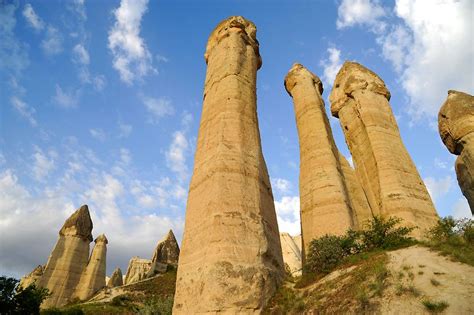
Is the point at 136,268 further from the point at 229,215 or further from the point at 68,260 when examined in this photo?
the point at 229,215

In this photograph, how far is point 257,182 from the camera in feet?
33.9

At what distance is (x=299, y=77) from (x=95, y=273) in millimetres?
27914

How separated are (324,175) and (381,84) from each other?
32.2ft

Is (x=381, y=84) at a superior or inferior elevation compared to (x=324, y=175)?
superior

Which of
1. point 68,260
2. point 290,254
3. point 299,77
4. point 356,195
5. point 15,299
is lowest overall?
point 15,299

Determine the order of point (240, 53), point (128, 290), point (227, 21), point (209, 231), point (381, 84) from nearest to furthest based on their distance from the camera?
1. point (209, 231)
2. point (240, 53)
3. point (227, 21)
4. point (381, 84)
5. point (128, 290)

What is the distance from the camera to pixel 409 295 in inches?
244

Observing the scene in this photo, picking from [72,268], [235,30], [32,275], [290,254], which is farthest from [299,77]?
[32,275]

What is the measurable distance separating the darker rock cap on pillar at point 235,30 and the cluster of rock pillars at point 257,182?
0.07 metres

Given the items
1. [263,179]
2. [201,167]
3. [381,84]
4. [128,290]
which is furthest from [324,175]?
[128,290]

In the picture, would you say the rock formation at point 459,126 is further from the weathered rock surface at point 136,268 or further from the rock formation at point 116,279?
the rock formation at point 116,279

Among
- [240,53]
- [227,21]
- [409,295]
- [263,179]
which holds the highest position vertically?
[227,21]

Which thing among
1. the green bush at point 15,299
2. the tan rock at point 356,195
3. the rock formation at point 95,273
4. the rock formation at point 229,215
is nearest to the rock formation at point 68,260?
the rock formation at point 95,273

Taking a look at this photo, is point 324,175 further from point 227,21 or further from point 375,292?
point 375,292
